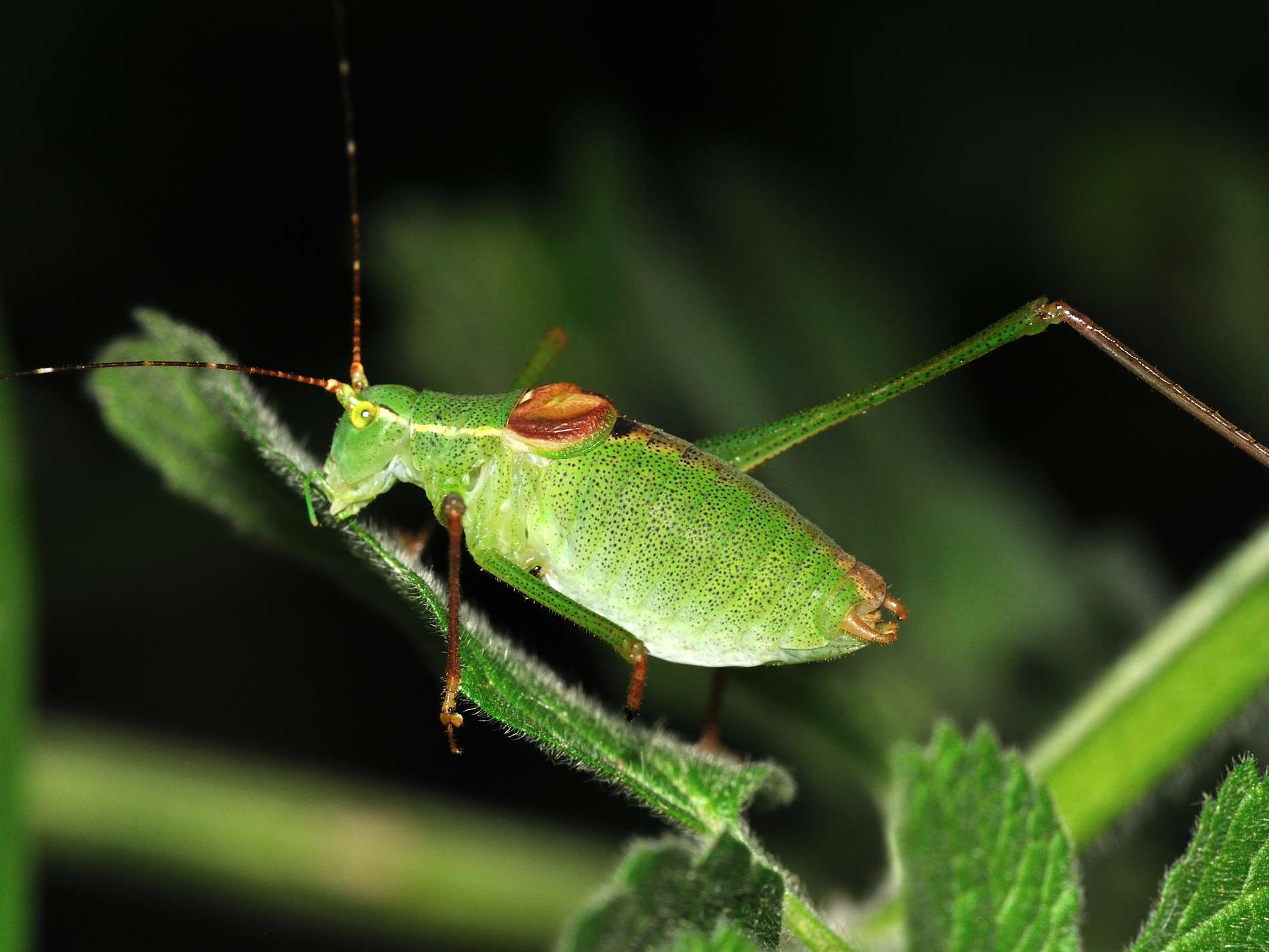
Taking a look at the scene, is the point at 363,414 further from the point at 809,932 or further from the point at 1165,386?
the point at 1165,386

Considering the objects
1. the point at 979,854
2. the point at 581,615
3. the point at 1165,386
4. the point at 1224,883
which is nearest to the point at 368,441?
the point at 581,615

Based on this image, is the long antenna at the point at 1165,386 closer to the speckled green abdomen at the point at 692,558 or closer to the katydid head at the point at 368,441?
the speckled green abdomen at the point at 692,558

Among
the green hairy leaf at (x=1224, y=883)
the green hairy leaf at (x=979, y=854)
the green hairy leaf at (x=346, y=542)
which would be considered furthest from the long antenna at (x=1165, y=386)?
the green hairy leaf at (x=346, y=542)

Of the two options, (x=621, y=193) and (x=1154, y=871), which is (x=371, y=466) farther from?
(x=1154, y=871)

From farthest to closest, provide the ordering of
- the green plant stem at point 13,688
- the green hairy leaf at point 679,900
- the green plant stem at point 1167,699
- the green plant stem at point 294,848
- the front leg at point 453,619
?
the green plant stem at point 294,848, the green plant stem at point 1167,699, the green plant stem at point 13,688, the front leg at point 453,619, the green hairy leaf at point 679,900

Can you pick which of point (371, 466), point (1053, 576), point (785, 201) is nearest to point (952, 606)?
point (1053, 576)
